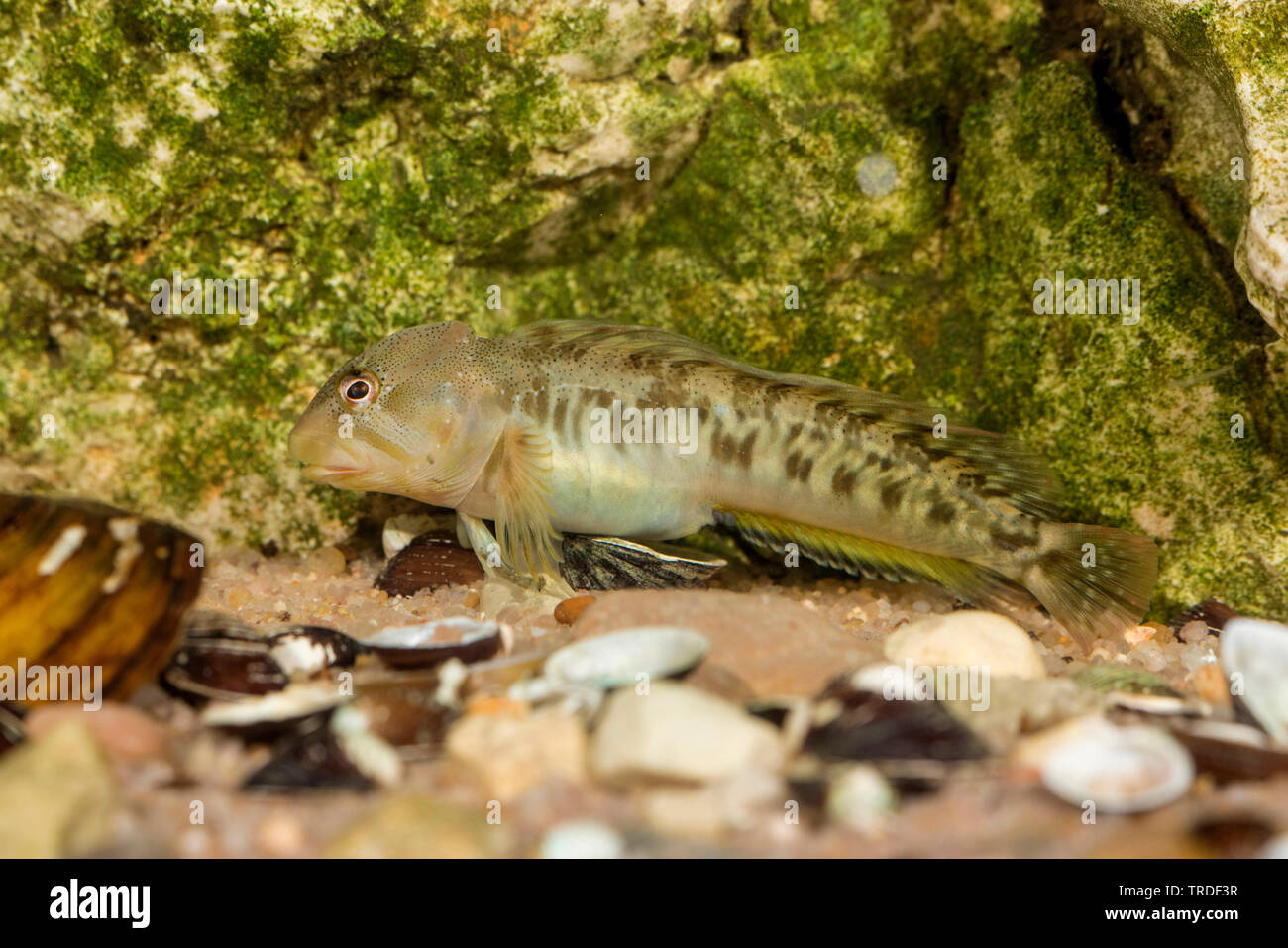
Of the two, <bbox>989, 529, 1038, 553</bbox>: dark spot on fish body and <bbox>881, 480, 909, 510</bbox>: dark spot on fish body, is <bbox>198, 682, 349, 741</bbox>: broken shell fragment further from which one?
<bbox>989, 529, 1038, 553</bbox>: dark spot on fish body

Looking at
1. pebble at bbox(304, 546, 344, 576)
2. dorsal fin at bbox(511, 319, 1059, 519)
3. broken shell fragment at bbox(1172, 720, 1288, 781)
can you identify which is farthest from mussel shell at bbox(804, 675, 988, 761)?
pebble at bbox(304, 546, 344, 576)

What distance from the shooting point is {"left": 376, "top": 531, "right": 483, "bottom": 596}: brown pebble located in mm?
4027

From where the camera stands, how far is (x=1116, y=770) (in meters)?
2.06

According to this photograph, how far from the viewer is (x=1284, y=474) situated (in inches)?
148

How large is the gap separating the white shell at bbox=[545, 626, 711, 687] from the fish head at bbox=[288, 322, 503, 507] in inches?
61.0

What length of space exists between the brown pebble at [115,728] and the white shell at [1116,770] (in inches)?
79.3

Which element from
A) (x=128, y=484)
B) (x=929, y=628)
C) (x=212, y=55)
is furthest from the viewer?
(x=128, y=484)

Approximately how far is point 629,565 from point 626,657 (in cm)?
154

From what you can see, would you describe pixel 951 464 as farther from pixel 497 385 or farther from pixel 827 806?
pixel 827 806

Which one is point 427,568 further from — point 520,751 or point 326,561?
point 520,751

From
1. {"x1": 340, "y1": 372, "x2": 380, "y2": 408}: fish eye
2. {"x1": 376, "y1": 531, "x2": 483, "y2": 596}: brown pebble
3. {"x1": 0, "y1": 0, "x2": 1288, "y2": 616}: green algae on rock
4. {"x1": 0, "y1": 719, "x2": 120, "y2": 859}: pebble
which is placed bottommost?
{"x1": 0, "y1": 719, "x2": 120, "y2": 859}: pebble
